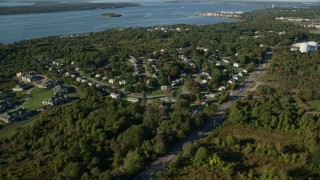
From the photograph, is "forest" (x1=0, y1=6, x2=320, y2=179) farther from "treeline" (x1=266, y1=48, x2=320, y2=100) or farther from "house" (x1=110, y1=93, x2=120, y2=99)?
"house" (x1=110, y1=93, x2=120, y2=99)

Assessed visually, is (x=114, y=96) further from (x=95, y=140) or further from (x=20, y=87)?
(x=20, y=87)

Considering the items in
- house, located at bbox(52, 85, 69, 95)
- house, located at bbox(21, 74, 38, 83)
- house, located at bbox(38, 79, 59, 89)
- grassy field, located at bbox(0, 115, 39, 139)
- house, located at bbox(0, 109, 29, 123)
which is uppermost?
house, located at bbox(21, 74, 38, 83)

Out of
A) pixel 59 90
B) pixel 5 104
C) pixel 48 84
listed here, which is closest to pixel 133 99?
pixel 59 90

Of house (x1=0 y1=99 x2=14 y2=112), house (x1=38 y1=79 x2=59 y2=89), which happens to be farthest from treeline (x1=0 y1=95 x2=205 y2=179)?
house (x1=38 y1=79 x2=59 y2=89)

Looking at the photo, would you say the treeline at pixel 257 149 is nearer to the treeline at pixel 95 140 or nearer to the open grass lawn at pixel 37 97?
the treeline at pixel 95 140

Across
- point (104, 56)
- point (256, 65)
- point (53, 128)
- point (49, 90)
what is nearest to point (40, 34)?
point (104, 56)

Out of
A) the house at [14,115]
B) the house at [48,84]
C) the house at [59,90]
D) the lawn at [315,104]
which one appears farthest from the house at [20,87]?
the lawn at [315,104]
